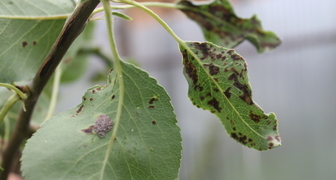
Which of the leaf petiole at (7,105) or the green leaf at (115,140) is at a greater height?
the leaf petiole at (7,105)

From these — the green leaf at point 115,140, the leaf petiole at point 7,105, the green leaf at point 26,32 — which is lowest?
the green leaf at point 115,140

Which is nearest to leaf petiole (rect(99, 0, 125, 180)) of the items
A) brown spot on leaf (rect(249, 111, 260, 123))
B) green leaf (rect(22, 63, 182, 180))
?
green leaf (rect(22, 63, 182, 180))

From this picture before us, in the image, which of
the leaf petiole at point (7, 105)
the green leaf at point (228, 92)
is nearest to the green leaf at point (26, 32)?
the leaf petiole at point (7, 105)

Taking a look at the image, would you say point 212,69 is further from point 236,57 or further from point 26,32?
point 26,32

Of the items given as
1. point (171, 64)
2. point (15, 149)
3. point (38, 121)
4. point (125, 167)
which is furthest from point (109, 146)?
point (171, 64)

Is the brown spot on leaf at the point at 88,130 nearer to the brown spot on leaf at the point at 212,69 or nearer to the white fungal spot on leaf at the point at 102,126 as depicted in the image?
the white fungal spot on leaf at the point at 102,126

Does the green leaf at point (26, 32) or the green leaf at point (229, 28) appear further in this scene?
the green leaf at point (229, 28)

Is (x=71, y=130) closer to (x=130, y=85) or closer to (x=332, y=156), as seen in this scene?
(x=130, y=85)

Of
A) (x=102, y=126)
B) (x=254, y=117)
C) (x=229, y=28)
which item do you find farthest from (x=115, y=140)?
(x=229, y=28)
